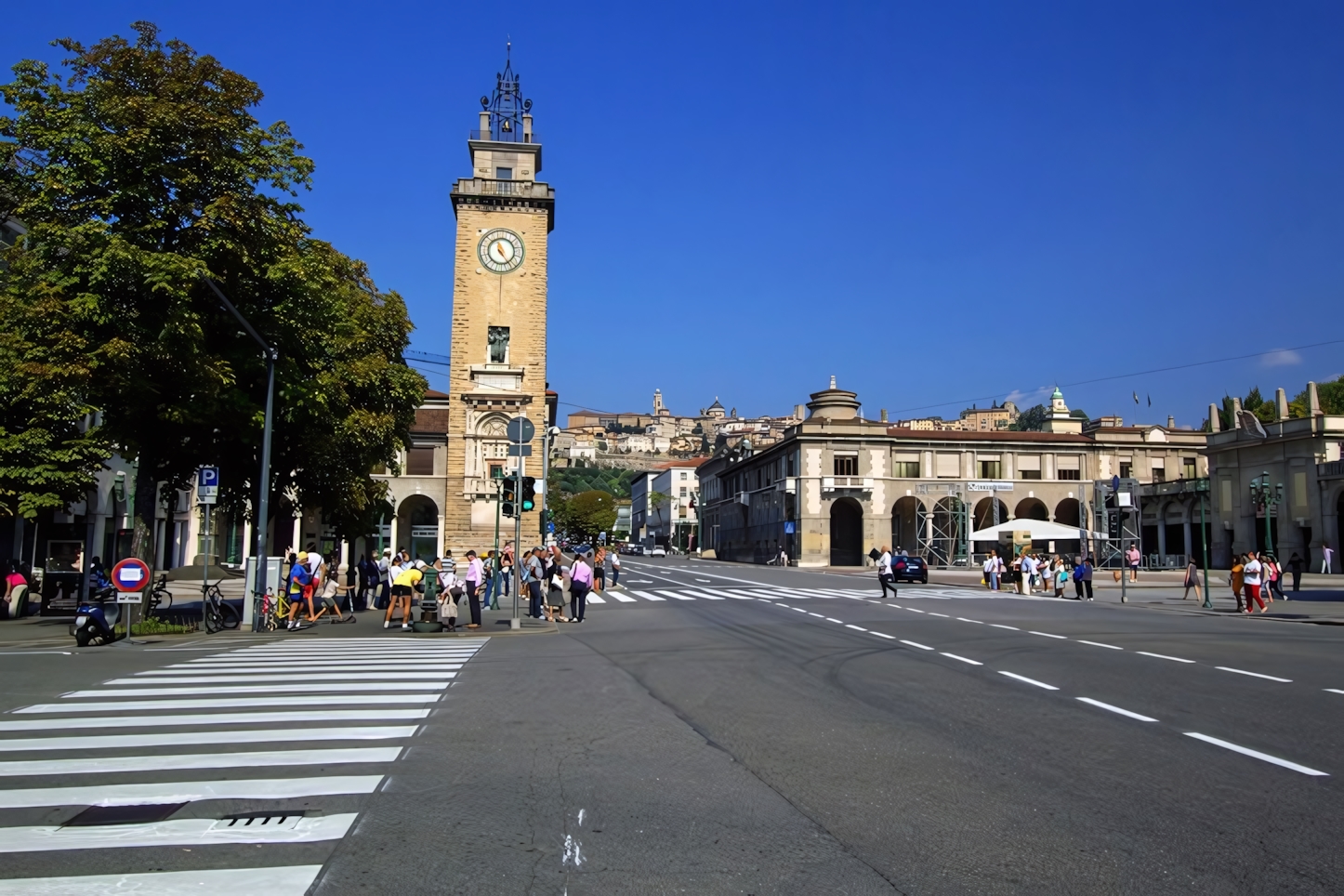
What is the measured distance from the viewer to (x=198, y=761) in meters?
7.68

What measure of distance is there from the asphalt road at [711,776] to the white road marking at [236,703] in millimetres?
100

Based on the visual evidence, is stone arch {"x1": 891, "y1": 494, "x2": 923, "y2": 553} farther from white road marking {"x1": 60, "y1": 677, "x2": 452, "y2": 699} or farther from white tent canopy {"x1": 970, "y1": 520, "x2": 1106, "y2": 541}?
white road marking {"x1": 60, "y1": 677, "x2": 452, "y2": 699}

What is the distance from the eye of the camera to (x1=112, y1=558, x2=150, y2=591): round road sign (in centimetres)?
1755

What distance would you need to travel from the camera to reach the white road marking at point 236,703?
407 inches

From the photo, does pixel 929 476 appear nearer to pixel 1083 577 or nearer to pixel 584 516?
pixel 1083 577

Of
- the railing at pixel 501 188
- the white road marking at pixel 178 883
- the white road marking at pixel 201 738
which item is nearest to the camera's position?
the white road marking at pixel 178 883

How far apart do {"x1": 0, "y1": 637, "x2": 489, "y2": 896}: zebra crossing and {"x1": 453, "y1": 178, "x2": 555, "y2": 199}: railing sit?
142 ft

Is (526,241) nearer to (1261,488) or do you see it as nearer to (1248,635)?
(1261,488)

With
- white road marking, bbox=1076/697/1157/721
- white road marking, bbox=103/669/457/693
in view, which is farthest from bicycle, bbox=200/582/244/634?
white road marking, bbox=1076/697/1157/721

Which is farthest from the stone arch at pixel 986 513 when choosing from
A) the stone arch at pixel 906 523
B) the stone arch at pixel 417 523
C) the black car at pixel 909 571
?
the stone arch at pixel 417 523

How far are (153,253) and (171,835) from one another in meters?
15.4

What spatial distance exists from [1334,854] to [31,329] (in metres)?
21.7

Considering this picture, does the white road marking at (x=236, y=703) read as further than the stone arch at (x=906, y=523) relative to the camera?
No

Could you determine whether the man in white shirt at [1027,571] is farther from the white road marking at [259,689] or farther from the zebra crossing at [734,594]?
the white road marking at [259,689]
